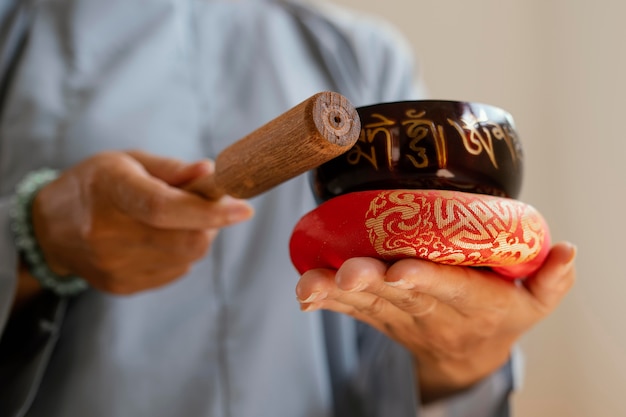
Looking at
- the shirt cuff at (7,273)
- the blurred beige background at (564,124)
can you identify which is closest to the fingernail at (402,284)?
the shirt cuff at (7,273)

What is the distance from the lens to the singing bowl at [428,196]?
28 cm

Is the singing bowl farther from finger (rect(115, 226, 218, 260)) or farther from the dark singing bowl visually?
finger (rect(115, 226, 218, 260))

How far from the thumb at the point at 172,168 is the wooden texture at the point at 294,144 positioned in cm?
9

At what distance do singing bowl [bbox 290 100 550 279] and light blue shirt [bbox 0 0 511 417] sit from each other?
0.87 ft

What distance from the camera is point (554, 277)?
13.6 inches

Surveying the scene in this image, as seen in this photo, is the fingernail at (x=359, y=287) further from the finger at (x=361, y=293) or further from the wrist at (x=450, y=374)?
the wrist at (x=450, y=374)

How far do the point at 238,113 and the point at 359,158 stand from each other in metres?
0.37

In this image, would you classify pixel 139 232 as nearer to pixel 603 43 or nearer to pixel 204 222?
pixel 204 222

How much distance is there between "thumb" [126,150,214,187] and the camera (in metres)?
0.44

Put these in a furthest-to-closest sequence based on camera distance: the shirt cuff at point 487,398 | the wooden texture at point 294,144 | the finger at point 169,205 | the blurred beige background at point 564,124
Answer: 1. the blurred beige background at point 564,124
2. the shirt cuff at point 487,398
3. the finger at point 169,205
4. the wooden texture at point 294,144

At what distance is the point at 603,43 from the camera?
792 millimetres

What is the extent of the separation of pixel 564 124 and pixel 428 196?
0.70 meters

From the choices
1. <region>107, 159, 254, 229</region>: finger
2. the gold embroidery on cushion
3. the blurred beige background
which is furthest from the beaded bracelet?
the blurred beige background

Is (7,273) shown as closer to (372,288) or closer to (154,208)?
(154,208)
